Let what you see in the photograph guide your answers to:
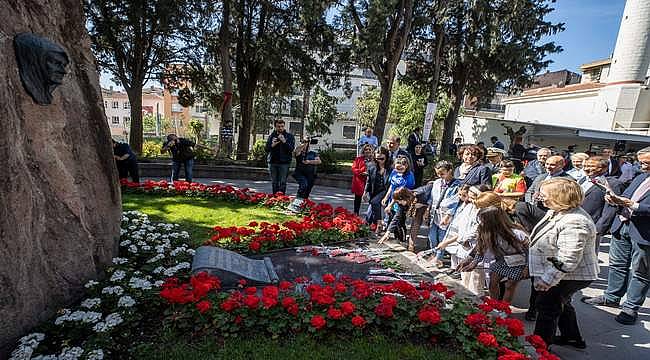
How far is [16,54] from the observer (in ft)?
9.04

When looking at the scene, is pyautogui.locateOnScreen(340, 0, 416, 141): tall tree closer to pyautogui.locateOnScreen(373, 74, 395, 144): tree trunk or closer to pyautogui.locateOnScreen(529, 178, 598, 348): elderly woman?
pyautogui.locateOnScreen(373, 74, 395, 144): tree trunk

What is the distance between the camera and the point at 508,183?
5613mm

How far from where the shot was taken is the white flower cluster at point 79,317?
9.21 ft

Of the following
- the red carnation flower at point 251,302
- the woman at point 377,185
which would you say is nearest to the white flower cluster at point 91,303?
the red carnation flower at point 251,302

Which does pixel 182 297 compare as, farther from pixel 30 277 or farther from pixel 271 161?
pixel 271 161

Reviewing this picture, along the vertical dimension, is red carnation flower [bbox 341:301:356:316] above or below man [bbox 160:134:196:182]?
below

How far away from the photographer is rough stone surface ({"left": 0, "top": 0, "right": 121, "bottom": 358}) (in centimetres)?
261

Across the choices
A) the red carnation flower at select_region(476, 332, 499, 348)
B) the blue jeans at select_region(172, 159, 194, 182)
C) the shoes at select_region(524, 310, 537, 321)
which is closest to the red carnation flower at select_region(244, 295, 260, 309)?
the red carnation flower at select_region(476, 332, 499, 348)

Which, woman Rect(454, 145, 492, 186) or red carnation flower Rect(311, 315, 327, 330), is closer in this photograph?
red carnation flower Rect(311, 315, 327, 330)

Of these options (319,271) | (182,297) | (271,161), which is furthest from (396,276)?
(271,161)

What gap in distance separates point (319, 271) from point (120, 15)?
1445 centimetres

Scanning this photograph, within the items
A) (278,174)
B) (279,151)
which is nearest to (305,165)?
(279,151)

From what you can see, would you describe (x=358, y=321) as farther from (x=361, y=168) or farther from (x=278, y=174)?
(x=278, y=174)

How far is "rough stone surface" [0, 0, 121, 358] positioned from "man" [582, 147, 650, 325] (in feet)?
19.4
